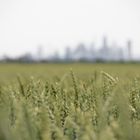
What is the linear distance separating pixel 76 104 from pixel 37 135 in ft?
2.15

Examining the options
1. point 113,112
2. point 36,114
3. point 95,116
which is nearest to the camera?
point 36,114

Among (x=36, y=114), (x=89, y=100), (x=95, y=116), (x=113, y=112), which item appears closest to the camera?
(x=36, y=114)

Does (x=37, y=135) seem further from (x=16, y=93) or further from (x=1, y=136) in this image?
(x=16, y=93)

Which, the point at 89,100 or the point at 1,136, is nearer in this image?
the point at 1,136

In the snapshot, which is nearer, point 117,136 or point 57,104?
point 117,136

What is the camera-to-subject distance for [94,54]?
4675 inches

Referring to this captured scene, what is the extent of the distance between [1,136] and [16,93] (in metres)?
0.89

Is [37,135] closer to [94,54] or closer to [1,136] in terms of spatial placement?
[1,136]

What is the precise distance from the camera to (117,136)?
0.94 metres

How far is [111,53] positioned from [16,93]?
116907mm

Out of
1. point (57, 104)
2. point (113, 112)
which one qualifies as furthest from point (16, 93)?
point (113, 112)

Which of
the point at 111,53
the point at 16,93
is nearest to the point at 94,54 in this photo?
the point at 111,53

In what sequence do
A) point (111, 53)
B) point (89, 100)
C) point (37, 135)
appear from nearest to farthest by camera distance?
1. point (37, 135)
2. point (89, 100)
3. point (111, 53)

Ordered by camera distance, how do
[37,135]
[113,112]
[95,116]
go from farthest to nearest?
[113,112] < [95,116] < [37,135]
